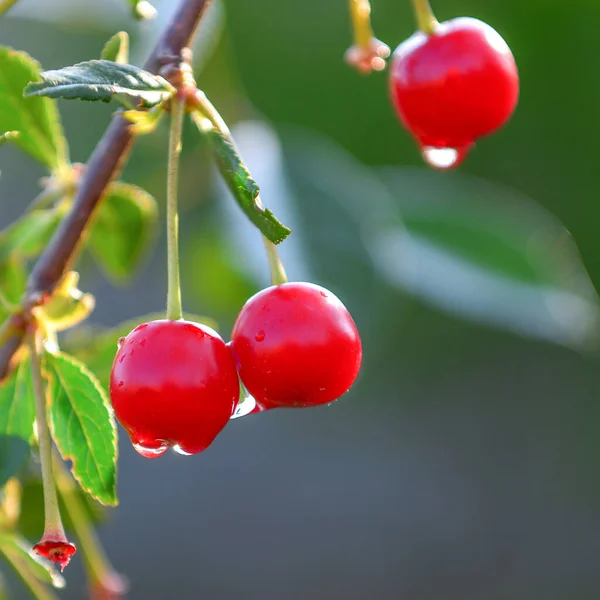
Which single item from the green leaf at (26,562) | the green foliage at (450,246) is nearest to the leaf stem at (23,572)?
the green leaf at (26,562)

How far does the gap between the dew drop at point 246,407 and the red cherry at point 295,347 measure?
36mm

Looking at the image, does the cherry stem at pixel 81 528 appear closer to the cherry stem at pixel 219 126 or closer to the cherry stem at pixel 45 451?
the cherry stem at pixel 45 451

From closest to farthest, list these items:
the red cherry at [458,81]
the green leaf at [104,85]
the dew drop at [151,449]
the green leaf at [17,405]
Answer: the green leaf at [104,85]
the dew drop at [151,449]
the green leaf at [17,405]
the red cherry at [458,81]

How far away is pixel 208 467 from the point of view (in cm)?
596

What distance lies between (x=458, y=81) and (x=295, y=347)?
424 millimetres

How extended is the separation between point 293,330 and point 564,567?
4871 mm

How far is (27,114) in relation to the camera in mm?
1033

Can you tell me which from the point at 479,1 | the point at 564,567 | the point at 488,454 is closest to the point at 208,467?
the point at 488,454

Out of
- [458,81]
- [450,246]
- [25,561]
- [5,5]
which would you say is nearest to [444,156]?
[458,81]

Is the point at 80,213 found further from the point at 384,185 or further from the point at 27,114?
the point at 384,185

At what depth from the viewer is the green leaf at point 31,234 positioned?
1.06 metres

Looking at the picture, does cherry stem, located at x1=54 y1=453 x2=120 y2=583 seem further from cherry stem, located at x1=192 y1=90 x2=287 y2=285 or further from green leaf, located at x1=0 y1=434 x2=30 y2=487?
cherry stem, located at x1=192 y1=90 x2=287 y2=285

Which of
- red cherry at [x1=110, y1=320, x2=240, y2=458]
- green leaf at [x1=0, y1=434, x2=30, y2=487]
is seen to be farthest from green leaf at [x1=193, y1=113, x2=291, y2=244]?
green leaf at [x1=0, y1=434, x2=30, y2=487]

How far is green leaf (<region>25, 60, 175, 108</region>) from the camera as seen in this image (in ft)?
2.24
